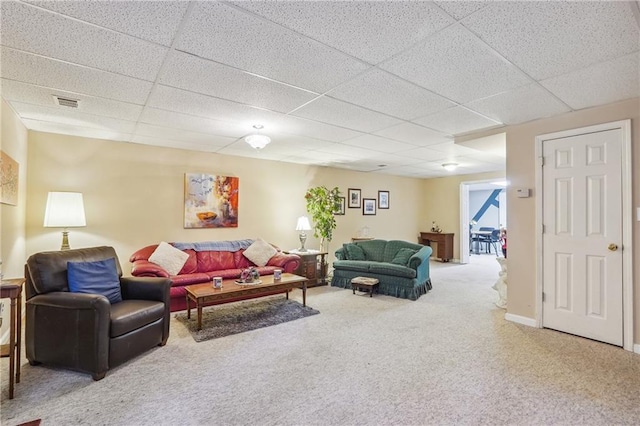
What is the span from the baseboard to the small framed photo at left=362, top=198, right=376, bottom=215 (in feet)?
13.7

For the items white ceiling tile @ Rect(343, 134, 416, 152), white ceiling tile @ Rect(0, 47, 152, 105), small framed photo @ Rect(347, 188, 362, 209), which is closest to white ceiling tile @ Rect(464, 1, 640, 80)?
white ceiling tile @ Rect(343, 134, 416, 152)

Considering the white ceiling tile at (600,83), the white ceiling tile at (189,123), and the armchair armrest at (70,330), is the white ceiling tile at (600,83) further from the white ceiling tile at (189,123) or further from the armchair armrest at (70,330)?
the armchair armrest at (70,330)

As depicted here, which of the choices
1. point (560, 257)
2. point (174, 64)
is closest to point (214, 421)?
point (174, 64)

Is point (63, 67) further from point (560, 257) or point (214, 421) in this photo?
point (560, 257)

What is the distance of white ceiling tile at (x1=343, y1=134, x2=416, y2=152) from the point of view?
430 cm

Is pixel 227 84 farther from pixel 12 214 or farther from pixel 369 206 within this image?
pixel 369 206

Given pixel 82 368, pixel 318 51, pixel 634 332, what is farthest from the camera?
pixel 634 332

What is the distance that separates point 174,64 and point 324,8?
1235mm

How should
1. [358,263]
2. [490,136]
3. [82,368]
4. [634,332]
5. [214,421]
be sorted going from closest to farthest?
[214,421] → [82,368] → [634,332] → [490,136] → [358,263]

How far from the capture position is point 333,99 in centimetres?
289

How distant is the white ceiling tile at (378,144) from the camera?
430 centimetres

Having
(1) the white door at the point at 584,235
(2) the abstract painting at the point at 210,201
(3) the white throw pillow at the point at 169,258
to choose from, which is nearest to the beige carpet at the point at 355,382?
(1) the white door at the point at 584,235

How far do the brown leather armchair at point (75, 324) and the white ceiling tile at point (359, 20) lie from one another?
246cm

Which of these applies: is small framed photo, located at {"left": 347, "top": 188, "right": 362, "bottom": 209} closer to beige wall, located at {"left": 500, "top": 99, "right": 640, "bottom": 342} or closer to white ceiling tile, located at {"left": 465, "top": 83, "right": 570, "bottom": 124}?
beige wall, located at {"left": 500, "top": 99, "right": 640, "bottom": 342}
